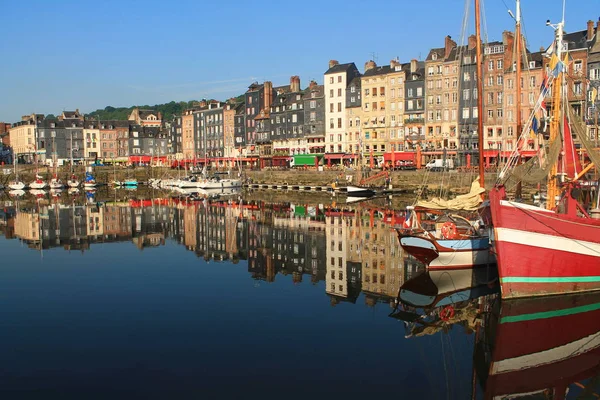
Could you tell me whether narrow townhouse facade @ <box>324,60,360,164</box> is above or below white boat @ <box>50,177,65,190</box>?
above

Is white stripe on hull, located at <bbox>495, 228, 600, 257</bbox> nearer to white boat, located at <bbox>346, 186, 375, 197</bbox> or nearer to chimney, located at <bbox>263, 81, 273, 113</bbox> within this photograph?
white boat, located at <bbox>346, 186, 375, 197</bbox>

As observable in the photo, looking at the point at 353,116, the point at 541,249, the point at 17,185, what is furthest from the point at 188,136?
the point at 541,249

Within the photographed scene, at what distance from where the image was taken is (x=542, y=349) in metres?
15.8

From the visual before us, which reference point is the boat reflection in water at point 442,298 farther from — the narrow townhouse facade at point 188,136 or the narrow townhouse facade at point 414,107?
the narrow townhouse facade at point 188,136

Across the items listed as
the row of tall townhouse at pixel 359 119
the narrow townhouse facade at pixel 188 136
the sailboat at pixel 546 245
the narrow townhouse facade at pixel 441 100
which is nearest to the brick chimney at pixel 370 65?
the row of tall townhouse at pixel 359 119

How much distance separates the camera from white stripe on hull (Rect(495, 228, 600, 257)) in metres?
18.9

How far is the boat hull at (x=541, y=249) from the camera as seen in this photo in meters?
18.8

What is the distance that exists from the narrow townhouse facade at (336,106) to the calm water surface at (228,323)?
59361 millimetres

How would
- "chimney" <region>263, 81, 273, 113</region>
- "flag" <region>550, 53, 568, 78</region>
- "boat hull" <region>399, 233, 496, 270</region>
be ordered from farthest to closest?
"chimney" <region>263, 81, 273, 113</region> < "boat hull" <region>399, 233, 496, 270</region> < "flag" <region>550, 53, 568, 78</region>

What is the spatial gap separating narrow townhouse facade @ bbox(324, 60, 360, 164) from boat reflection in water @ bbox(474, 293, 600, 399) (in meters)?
75.2

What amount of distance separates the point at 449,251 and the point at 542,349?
26.8 ft

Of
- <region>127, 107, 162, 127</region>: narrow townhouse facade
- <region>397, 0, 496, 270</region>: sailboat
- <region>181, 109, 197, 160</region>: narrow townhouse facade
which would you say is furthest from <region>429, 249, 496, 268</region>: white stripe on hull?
<region>127, 107, 162, 127</region>: narrow townhouse facade

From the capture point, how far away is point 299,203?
A: 197 ft

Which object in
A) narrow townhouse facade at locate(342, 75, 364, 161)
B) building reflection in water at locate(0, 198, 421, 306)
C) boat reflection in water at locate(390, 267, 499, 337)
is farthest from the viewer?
narrow townhouse facade at locate(342, 75, 364, 161)
